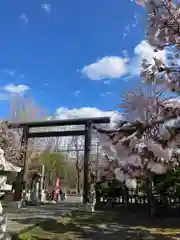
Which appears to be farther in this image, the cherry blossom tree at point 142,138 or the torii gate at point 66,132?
the torii gate at point 66,132

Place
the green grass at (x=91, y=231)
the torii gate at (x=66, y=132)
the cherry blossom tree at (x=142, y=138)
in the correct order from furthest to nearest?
the torii gate at (x=66, y=132), the green grass at (x=91, y=231), the cherry blossom tree at (x=142, y=138)

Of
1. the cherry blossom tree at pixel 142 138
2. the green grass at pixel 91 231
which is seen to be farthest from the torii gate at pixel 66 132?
the cherry blossom tree at pixel 142 138

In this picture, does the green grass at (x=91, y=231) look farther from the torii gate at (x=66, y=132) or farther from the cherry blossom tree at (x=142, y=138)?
the cherry blossom tree at (x=142, y=138)

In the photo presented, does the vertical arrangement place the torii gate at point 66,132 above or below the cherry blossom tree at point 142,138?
above

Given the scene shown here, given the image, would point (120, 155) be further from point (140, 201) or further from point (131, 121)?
point (140, 201)

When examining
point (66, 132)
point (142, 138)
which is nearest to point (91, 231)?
point (66, 132)

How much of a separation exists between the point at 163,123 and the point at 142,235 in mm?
6605

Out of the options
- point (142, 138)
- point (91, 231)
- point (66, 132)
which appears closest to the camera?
point (142, 138)

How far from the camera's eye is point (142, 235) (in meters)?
7.32

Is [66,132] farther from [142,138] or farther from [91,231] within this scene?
[142,138]

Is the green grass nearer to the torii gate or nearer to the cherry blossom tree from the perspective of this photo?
the torii gate

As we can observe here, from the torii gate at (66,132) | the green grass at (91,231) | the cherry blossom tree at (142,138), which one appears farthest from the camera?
the torii gate at (66,132)

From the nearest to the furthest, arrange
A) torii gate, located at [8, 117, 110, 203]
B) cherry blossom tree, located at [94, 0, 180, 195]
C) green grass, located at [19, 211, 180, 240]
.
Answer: cherry blossom tree, located at [94, 0, 180, 195] → green grass, located at [19, 211, 180, 240] → torii gate, located at [8, 117, 110, 203]

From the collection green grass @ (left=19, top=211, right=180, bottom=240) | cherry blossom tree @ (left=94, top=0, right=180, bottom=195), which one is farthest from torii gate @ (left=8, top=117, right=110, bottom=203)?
cherry blossom tree @ (left=94, top=0, right=180, bottom=195)
